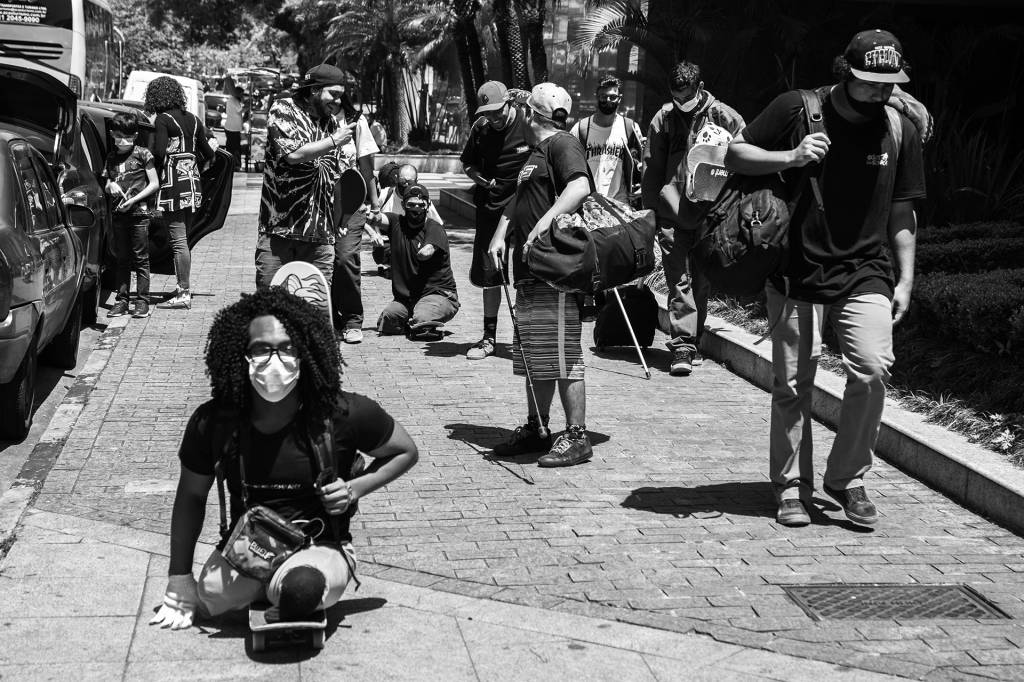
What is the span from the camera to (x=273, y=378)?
13.8 feet

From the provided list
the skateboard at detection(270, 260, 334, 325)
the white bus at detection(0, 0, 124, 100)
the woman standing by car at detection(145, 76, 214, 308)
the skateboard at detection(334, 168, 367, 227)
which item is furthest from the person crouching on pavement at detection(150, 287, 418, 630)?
the white bus at detection(0, 0, 124, 100)

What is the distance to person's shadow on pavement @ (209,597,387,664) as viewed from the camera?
A: 428 cm

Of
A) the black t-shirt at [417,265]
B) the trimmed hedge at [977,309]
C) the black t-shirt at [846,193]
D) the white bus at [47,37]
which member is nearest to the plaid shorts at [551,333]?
the black t-shirt at [846,193]

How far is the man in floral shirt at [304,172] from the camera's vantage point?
8.98 metres

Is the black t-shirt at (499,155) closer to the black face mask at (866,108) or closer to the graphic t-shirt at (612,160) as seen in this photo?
the graphic t-shirt at (612,160)

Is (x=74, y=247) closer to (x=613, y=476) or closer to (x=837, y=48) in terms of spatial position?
(x=613, y=476)

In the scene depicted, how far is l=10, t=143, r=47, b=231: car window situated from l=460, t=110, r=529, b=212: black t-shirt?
2895 mm

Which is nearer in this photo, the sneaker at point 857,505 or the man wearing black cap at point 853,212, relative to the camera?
the man wearing black cap at point 853,212

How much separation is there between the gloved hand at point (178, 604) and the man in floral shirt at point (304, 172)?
4725mm

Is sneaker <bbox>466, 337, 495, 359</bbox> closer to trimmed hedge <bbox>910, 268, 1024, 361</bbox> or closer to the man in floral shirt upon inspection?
the man in floral shirt

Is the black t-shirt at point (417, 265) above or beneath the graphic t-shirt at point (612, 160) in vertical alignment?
beneath

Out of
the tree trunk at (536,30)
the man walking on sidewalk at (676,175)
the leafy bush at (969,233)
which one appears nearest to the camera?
the man walking on sidewalk at (676,175)

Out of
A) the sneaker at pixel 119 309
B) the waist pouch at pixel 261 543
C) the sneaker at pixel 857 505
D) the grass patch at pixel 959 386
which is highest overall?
the waist pouch at pixel 261 543

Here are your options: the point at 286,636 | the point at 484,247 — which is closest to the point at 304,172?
the point at 484,247
